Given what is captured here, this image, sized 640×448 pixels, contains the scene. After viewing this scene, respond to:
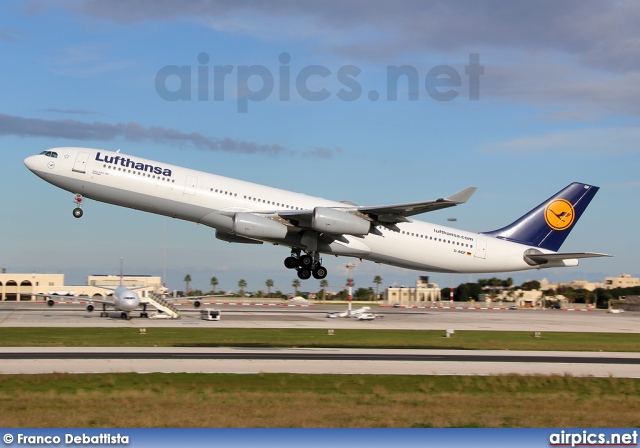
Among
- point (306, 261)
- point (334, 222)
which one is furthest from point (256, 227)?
point (306, 261)

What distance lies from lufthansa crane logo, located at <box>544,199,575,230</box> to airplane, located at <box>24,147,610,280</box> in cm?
612

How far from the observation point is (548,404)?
21281 mm

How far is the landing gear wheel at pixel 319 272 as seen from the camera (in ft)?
147

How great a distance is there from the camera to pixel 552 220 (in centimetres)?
5341

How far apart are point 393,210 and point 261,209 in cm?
739

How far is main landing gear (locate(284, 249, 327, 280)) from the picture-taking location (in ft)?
146

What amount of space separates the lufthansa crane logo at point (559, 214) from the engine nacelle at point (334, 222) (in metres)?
18.8

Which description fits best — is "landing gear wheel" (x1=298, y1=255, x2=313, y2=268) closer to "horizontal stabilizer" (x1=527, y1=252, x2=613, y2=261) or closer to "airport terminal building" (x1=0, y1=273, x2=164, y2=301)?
"horizontal stabilizer" (x1=527, y1=252, x2=613, y2=261)

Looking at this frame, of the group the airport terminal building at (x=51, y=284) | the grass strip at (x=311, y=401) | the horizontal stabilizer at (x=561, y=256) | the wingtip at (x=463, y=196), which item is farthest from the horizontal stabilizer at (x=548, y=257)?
the airport terminal building at (x=51, y=284)

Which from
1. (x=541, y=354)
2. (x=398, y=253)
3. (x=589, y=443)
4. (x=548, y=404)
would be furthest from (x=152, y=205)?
(x=589, y=443)

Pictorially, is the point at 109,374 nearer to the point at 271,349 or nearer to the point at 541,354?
the point at 271,349

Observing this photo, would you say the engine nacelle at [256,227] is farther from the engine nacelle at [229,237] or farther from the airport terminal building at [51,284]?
the airport terminal building at [51,284]

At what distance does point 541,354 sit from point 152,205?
21414 mm

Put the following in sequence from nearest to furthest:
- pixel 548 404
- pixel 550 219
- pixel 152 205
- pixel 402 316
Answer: pixel 548 404 < pixel 152 205 < pixel 550 219 < pixel 402 316
